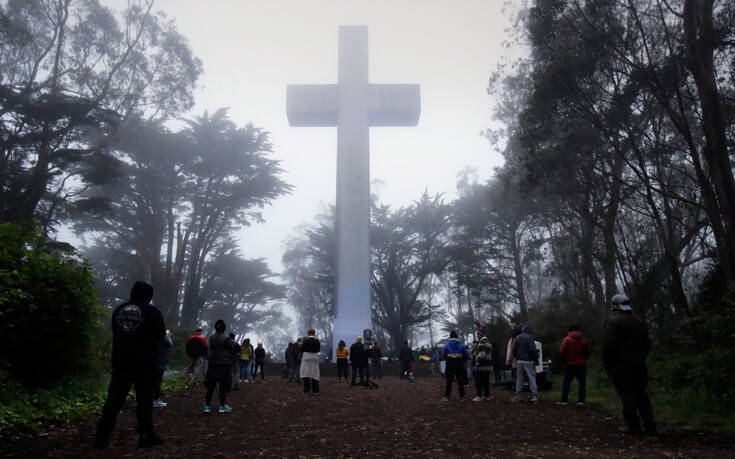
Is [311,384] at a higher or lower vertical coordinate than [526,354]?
lower

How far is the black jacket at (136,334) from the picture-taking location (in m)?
5.38

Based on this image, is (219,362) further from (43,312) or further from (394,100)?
(394,100)

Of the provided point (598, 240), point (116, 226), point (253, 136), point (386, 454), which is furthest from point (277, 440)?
point (116, 226)

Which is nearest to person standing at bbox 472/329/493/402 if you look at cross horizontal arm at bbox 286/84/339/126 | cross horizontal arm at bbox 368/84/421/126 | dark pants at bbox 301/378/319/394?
dark pants at bbox 301/378/319/394

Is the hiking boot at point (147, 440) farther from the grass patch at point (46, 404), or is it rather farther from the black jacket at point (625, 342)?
the black jacket at point (625, 342)

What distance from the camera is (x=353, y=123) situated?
71.3ft

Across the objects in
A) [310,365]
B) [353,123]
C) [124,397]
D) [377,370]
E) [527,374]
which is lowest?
[124,397]

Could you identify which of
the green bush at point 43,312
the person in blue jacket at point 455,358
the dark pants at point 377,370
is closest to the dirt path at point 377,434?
the person in blue jacket at point 455,358

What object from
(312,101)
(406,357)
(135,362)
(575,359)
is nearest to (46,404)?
(135,362)

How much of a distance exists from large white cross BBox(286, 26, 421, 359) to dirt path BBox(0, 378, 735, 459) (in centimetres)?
1136

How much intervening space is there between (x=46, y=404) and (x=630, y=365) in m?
7.25

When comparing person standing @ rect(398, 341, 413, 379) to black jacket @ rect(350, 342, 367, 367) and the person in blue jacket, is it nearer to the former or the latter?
black jacket @ rect(350, 342, 367, 367)

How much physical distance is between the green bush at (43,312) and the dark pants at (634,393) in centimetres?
734

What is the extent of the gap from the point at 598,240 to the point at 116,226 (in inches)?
909
